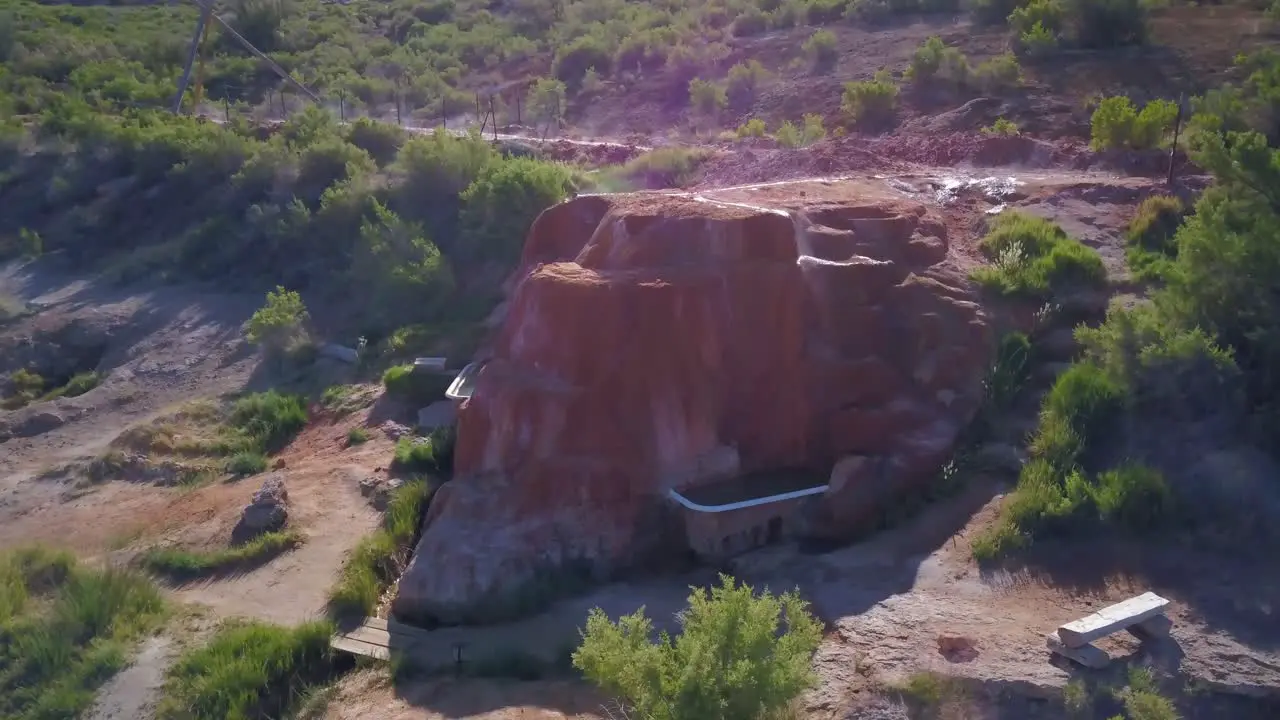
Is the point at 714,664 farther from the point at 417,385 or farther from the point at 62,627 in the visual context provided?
the point at 417,385

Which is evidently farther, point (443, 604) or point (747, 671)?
point (443, 604)

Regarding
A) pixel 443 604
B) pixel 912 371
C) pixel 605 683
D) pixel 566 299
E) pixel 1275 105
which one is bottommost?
pixel 443 604

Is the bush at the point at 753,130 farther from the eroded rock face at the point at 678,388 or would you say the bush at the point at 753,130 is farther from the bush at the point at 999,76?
the eroded rock face at the point at 678,388

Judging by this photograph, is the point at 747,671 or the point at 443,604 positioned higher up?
the point at 747,671

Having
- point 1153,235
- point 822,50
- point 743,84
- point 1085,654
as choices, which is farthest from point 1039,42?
point 1085,654

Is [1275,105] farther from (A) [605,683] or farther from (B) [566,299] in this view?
(A) [605,683]

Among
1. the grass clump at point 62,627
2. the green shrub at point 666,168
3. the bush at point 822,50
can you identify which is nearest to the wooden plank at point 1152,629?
the grass clump at point 62,627

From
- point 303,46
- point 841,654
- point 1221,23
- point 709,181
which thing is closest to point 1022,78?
point 1221,23
